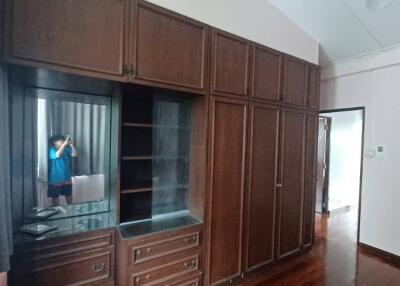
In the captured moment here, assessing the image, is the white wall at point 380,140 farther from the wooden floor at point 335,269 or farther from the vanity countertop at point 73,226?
the vanity countertop at point 73,226

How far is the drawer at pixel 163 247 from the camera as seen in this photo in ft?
5.89

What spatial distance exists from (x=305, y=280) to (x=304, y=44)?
2.76m

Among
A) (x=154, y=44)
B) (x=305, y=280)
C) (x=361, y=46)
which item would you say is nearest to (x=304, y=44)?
(x=361, y=46)

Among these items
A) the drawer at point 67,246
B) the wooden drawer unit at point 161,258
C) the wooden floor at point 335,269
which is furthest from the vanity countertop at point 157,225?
the wooden floor at point 335,269

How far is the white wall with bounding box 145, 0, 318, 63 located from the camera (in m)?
2.05

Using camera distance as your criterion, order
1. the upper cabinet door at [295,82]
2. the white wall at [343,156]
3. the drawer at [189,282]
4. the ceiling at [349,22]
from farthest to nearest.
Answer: the white wall at [343,156] < the upper cabinet door at [295,82] < the ceiling at [349,22] < the drawer at [189,282]

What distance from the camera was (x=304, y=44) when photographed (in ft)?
9.63

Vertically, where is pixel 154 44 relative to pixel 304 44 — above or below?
below

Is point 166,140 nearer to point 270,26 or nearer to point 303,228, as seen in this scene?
point 270,26

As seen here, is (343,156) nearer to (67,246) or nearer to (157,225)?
(157,225)

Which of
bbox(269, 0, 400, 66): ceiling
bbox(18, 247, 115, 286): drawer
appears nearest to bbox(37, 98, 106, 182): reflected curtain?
bbox(18, 247, 115, 286): drawer

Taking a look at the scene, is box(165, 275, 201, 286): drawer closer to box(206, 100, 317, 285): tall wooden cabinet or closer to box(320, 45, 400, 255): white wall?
box(206, 100, 317, 285): tall wooden cabinet

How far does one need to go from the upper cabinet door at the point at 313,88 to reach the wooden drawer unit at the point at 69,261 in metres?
2.67

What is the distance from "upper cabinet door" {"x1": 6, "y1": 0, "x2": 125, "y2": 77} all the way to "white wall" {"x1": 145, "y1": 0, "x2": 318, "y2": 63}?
507 millimetres
